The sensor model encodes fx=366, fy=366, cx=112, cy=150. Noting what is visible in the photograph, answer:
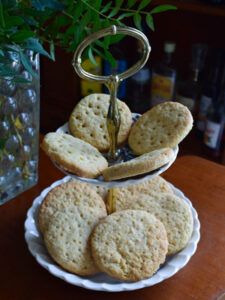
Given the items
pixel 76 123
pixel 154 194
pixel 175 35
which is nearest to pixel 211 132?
pixel 175 35

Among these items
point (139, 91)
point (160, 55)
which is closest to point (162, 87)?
point (139, 91)

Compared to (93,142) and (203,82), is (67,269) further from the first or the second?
(203,82)

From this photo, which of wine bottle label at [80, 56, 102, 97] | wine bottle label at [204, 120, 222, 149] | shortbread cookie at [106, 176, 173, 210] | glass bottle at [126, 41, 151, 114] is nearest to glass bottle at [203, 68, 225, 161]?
wine bottle label at [204, 120, 222, 149]

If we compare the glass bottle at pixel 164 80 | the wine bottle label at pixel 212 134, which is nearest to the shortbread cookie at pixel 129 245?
the wine bottle label at pixel 212 134

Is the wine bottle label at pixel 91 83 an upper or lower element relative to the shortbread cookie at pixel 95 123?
lower

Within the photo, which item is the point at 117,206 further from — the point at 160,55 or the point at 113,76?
the point at 160,55

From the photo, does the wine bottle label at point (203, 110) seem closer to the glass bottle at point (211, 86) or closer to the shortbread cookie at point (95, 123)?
the glass bottle at point (211, 86)

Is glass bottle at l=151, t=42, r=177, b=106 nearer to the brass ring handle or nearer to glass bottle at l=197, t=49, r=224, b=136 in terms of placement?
glass bottle at l=197, t=49, r=224, b=136
